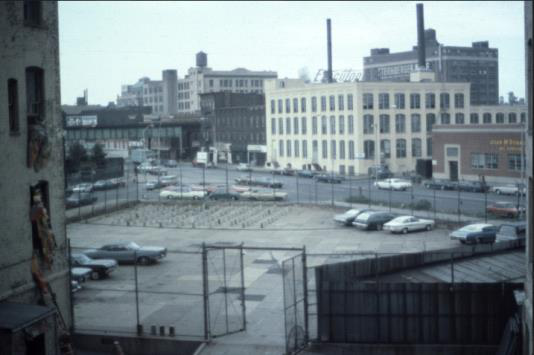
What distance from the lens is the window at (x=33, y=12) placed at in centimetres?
1702

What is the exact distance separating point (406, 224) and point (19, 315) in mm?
23982

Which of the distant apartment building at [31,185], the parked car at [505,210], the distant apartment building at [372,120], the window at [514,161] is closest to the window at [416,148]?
the distant apartment building at [372,120]

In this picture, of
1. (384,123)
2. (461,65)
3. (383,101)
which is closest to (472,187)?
(384,123)

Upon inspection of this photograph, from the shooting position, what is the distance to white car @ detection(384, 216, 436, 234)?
35156 millimetres

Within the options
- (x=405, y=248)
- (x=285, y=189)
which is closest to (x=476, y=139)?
(x=285, y=189)

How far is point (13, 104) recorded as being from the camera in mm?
16141

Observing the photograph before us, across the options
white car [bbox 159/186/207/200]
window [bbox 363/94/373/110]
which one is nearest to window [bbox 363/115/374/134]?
window [bbox 363/94/373/110]

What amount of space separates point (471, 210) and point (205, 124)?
5728 centimetres

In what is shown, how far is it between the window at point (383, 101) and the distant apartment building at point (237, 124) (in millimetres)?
20507

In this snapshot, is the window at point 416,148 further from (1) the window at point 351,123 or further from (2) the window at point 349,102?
(2) the window at point 349,102

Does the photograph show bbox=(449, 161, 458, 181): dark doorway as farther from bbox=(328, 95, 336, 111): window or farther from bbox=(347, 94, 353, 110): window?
bbox=(328, 95, 336, 111): window

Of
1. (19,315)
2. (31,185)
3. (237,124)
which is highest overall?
(237,124)

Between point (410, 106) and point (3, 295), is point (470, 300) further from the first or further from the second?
point (410, 106)

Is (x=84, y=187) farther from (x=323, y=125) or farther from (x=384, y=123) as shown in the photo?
(x=384, y=123)
